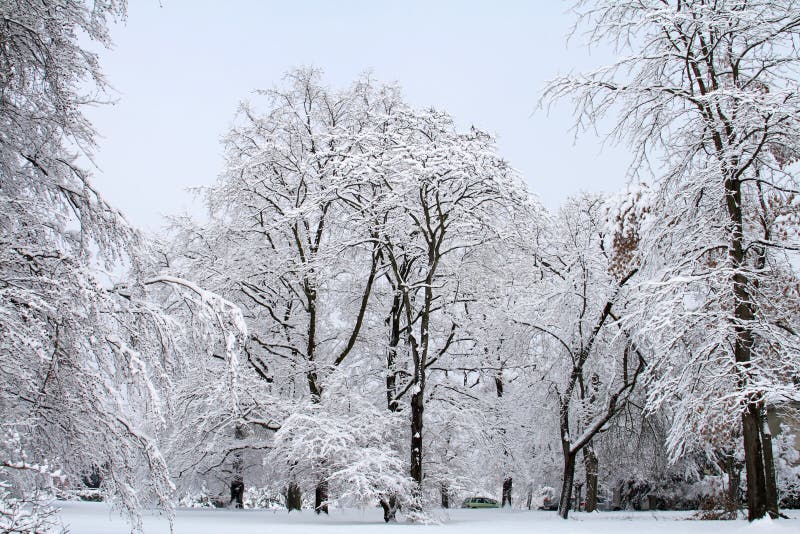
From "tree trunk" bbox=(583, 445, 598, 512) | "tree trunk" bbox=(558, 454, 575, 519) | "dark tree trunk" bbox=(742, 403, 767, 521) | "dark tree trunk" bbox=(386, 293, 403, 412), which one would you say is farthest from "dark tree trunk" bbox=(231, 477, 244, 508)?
"dark tree trunk" bbox=(742, 403, 767, 521)

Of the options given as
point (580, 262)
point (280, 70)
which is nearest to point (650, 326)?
point (580, 262)

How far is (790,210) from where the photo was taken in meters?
11.3

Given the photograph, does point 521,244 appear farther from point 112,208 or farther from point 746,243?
point 112,208

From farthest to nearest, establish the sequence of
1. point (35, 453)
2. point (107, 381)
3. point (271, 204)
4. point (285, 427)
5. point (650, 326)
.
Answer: point (271, 204), point (285, 427), point (650, 326), point (35, 453), point (107, 381)

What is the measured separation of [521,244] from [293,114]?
7.37 m

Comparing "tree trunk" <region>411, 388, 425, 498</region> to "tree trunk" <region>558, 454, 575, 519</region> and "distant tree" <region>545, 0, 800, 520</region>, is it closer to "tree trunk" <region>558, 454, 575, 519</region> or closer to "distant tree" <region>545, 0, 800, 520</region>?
"tree trunk" <region>558, 454, 575, 519</region>

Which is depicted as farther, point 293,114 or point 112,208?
point 293,114

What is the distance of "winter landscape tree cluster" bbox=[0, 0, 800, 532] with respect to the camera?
6.12 metres

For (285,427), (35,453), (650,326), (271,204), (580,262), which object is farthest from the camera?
(271,204)

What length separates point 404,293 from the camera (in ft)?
53.1

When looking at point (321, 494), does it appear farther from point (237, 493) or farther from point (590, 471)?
point (590, 471)

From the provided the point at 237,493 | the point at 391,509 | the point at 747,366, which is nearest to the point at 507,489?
the point at 237,493

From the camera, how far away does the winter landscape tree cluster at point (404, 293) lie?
6.12 meters

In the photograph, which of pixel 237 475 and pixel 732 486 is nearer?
pixel 732 486
